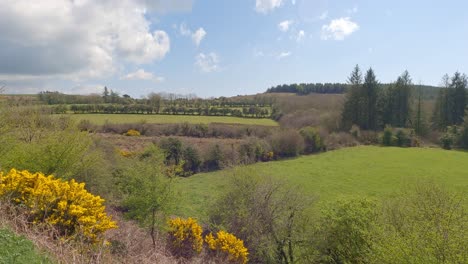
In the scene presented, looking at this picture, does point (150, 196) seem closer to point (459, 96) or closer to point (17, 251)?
point (17, 251)

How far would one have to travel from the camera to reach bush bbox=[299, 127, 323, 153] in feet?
156

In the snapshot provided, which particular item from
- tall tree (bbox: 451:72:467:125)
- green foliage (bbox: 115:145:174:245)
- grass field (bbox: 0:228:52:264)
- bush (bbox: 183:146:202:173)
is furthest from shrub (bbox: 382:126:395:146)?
grass field (bbox: 0:228:52:264)

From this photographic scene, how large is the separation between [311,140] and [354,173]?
12.8m

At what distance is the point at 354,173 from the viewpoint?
35625 mm

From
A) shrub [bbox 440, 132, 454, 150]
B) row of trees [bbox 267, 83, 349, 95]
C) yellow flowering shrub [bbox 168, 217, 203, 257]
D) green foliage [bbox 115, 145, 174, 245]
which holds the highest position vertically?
row of trees [bbox 267, 83, 349, 95]

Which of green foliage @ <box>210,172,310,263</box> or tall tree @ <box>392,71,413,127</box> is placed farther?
tall tree @ <box>392,71,413,127</box>

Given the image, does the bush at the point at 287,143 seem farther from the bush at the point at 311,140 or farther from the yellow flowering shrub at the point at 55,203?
the yellow flowering shrub at the point at 55,203

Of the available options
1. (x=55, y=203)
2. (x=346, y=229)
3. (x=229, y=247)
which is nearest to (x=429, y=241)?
(x=346, y=229)

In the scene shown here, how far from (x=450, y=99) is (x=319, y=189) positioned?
141 ft

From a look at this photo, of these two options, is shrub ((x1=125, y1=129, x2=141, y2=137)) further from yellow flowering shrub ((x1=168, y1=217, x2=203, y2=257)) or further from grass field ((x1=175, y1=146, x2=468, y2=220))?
yellow flowering shrub ((x1=168, y1=217, x2=203, y2=257))

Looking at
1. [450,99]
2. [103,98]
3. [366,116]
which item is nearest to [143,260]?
[366,116]

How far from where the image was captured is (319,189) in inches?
1180

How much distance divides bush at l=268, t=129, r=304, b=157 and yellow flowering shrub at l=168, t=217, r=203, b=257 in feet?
106

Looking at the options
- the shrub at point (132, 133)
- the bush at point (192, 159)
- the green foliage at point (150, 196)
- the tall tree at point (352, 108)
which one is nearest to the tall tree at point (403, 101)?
the tall tree at point (352, 108)
